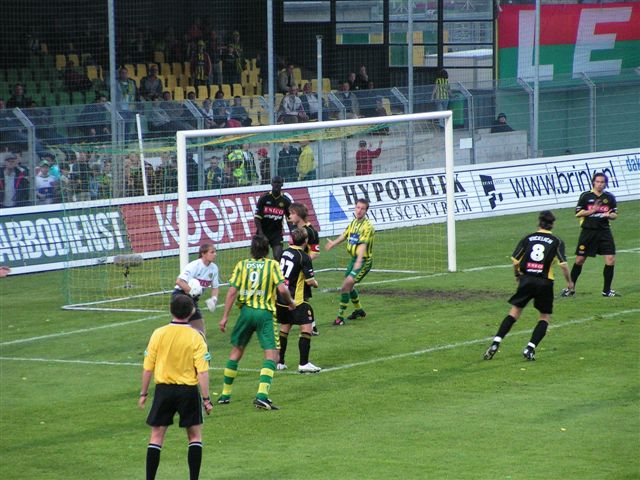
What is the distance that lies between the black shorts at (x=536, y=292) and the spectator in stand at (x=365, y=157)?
12180mm

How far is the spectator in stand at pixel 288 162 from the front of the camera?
1024 inches

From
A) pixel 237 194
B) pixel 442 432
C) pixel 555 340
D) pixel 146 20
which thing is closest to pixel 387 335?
pixel 555 340

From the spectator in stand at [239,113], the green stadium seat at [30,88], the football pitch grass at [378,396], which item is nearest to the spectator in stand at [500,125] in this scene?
the spectator in stand at [239,113]

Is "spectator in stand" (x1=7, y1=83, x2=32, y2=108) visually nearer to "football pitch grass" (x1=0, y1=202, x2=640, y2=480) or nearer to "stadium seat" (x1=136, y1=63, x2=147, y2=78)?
"stadium seat" (x1=136, y1=63, x2=147, y2=78)

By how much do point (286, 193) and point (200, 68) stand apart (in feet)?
36.0

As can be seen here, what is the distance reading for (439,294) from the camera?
20.4m

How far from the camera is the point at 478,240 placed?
87.8ft

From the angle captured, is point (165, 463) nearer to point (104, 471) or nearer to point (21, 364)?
point (104, 471)

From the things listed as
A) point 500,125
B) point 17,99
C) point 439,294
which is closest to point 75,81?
point 17,99

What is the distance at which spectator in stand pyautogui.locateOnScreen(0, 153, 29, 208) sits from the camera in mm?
24391

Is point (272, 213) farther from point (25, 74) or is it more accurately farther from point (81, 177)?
point (25, 74)

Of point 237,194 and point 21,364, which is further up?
point 237,194

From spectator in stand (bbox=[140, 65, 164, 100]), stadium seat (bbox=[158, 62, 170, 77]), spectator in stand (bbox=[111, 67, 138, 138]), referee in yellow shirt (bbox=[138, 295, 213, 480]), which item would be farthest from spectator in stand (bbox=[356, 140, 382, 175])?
referee in yellow shirt (bbox=[138, 295, 213, 480])

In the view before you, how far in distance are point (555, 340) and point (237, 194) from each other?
34.0 feet
